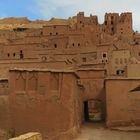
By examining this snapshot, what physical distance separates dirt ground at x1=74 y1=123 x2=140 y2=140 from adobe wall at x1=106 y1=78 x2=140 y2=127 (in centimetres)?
94

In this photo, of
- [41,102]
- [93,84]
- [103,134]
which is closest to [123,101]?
[103,134]

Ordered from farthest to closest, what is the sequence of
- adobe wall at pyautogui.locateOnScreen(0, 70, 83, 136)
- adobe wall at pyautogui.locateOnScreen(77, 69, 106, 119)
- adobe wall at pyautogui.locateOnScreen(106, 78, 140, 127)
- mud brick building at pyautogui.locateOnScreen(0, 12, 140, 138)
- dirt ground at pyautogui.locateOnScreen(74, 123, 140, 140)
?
adobe wall at pyautogui.locateOnScreen(77, 69, 106, 119)
adobe wall at pyautogui.locateOnScreen(106, 78, 140, 127)
dirt ground at pyautogui.locateOnScreen(74, 123, 140, 140)
mud brick building at pyautogui.locateOnScreen(0, 12, 140, 138)
adobe wall at pyautogui.locateOnScreen(0, 70, 83, 136)

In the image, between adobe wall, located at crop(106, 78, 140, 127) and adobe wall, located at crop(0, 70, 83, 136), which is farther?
adobe wall, located at crop(106, 78, 140, 127)

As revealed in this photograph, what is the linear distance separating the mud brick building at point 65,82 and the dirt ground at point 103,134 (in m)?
0.54

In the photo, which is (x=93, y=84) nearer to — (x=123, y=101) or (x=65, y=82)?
(x=123, y=101)

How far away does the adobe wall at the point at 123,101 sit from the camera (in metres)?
23.4

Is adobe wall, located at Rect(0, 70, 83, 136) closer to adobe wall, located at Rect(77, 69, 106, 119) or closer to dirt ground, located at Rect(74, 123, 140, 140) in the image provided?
dirt ground, located at Rect(74, 123, 140, 140)

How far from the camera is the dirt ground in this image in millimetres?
20156

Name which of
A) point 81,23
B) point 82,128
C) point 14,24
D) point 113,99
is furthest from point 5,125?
point 14,24

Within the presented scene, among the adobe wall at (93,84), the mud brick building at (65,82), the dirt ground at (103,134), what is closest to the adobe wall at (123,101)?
the mud brick building at (65,82)

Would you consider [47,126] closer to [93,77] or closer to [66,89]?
[66,89]

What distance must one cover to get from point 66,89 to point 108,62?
68.4 ft

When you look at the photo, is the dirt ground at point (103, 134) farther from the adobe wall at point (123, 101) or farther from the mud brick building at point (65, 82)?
the adobe wall at point (123, 101)

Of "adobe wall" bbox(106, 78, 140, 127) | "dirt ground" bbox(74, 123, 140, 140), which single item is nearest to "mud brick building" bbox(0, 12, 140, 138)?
"adobe wall" bbox(106, 78, 140, 127)
